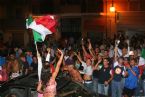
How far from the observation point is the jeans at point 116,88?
45.4 feet

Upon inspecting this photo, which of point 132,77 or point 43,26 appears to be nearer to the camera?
point 43,26

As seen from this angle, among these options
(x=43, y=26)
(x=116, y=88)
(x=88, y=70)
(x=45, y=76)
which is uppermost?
(x=43, y=26)

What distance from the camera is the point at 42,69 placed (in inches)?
407

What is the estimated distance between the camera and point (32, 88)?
1129 cm

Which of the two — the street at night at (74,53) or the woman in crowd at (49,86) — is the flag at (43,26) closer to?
the street at night at (74,53)

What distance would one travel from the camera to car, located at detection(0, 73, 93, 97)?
11.3 m

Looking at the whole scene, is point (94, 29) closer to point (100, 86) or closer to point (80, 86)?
point (100, 86)

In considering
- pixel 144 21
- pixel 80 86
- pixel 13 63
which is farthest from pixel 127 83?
pixel 144 21

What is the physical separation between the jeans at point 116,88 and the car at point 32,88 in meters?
2.28

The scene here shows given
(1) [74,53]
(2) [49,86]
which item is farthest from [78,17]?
(2) [49,86]

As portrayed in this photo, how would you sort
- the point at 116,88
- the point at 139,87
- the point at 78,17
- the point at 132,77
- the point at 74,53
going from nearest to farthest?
the point at 116,88 < the point at 132,77 < the point at 139,87 < the point at 74,53 < the point at 78,17

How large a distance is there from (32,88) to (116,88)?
342cm

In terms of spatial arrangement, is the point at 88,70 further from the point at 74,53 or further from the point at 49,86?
the point at 49,86

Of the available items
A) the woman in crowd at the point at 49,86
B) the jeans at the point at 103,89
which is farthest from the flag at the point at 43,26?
the jeans at the point at 103,89
